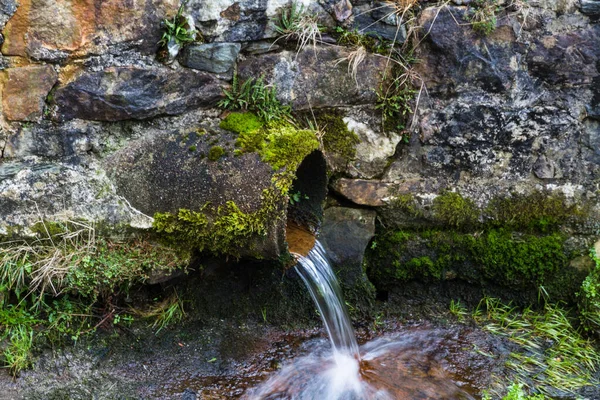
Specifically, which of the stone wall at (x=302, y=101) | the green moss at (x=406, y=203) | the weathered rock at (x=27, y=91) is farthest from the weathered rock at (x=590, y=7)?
the weathered rock at (x=27, y=91)

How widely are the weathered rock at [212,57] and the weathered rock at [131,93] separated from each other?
5 cm

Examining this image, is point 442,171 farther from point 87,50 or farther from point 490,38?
point 87,50

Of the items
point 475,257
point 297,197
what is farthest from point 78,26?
point 475,257

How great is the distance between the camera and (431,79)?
11.7ft

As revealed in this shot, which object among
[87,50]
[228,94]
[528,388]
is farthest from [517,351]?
[87,50]

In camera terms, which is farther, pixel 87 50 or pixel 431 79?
pixel 431 79

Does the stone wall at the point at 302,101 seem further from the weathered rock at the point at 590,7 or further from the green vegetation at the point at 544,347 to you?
the green vegetation at the point at 544,347

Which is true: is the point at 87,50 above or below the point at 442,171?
above

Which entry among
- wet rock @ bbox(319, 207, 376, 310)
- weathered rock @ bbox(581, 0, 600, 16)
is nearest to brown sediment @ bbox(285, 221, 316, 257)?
wet rock @ bbox(319, 207, 376, 310)

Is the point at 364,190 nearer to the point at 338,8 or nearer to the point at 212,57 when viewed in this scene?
the point at 338,8

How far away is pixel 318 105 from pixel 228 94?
1.81 ft

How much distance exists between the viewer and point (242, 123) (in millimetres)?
3242

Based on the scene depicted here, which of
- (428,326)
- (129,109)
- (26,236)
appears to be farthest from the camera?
(428,326)

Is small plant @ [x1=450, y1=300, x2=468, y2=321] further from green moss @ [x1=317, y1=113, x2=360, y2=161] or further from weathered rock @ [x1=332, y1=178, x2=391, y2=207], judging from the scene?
green moss @ [x1=317, y1=113, x2=360, y2=161]
